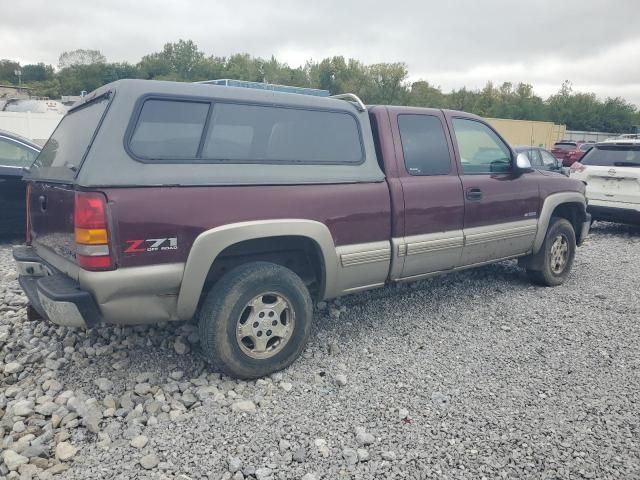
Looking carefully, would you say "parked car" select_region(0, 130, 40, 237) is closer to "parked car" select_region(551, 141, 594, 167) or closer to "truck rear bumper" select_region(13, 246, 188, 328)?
"truck rear bumper" select_region(13, 246, 188, 328)

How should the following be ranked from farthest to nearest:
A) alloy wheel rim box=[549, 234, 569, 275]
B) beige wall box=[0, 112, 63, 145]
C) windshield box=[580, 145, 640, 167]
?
1. beige wall box=[0, 112, 63, 145]
2. windshield box=[580, 145, 640, 167]
3. alloy wheel rim box=[549, 234, 569, 275]

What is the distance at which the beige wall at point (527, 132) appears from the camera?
117ft

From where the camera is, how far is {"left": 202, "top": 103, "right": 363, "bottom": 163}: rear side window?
3082 mm

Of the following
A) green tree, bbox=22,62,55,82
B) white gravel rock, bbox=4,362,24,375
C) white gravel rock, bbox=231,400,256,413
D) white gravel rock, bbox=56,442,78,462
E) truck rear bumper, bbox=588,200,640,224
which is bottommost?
white gravel rock, bbox=4,362,24,375

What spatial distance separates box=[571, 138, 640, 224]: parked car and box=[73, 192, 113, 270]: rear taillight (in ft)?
27.0

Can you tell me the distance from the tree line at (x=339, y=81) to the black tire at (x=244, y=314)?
55.3 m

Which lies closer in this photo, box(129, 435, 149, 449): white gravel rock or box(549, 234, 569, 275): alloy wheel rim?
box(129, 435, 149, 449): white gravel rock

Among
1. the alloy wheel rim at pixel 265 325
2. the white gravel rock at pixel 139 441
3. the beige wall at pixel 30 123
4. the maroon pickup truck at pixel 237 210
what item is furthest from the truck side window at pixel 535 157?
the beige wall at pixel 30 123

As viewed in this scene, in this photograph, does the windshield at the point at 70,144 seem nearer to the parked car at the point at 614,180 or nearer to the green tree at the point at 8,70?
the parked car at the point at 614,180

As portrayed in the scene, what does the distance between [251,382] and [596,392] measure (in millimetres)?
2301

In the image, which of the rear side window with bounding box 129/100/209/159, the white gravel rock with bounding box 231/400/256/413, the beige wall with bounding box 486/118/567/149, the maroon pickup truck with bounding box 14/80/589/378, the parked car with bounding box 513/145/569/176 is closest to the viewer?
the maroon pickup truck with bounding box 14/80/589/378

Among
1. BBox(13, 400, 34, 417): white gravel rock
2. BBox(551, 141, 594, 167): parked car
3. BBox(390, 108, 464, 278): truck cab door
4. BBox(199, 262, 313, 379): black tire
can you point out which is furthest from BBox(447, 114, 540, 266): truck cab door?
BBox(551, 141, 594, 167): parked car

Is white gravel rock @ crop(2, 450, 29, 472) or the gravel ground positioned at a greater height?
the gravel ground

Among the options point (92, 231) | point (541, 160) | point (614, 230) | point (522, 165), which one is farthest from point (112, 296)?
point (541, 160)
